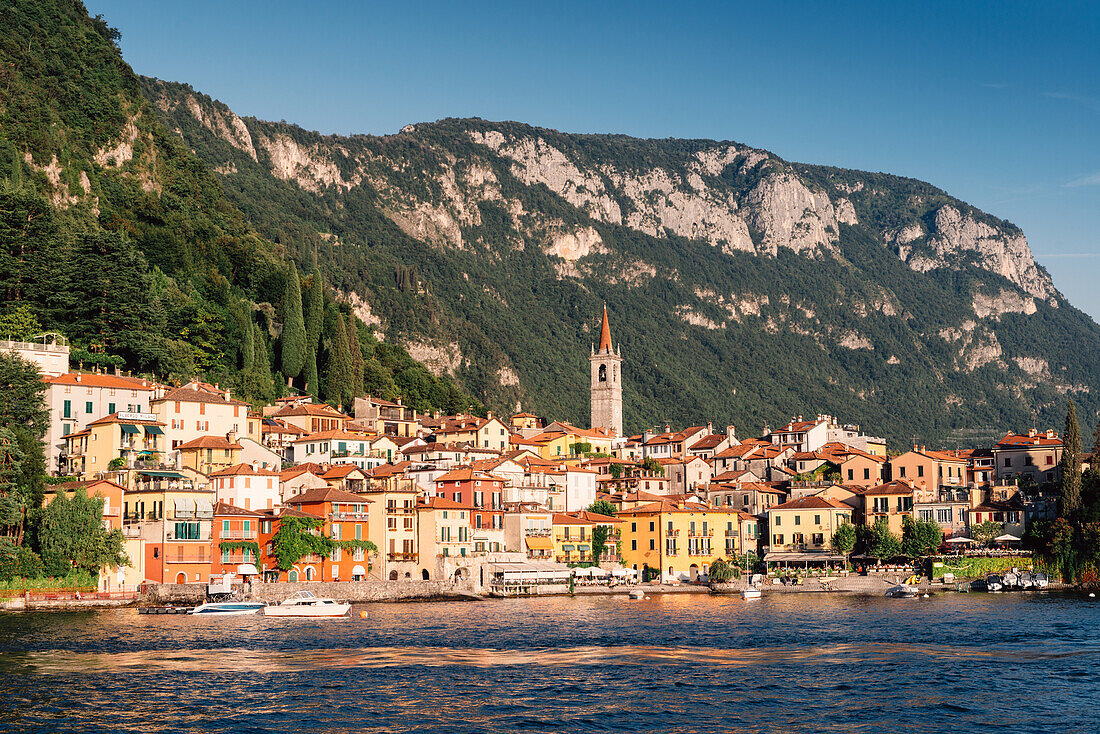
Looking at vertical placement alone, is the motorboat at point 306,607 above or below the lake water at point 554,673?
above

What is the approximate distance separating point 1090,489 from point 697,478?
128ft

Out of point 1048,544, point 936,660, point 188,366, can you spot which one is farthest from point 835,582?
point 188,366

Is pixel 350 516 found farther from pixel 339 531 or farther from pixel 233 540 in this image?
pixel 233 540

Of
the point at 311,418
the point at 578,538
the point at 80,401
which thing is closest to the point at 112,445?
the point at 80,401

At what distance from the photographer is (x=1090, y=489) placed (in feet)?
331

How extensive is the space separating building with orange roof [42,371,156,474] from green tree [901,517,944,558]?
186ft

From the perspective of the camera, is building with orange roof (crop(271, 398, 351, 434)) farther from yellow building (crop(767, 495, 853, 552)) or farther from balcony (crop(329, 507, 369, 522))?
yellow building (crop(767, 495, 853, 552))

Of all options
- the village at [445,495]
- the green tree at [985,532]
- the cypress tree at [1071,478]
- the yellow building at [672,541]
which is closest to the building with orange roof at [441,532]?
the village at [445,495]

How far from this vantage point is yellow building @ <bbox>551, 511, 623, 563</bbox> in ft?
333

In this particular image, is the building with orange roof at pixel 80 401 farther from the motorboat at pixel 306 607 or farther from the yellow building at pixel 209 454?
the motorboat at pixel 306 607

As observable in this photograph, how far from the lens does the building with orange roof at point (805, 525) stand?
104688 mm

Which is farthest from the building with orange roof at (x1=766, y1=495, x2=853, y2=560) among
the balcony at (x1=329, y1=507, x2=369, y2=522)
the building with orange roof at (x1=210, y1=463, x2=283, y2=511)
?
the building with orange roof at (x1=210, y1=463, x2=283, y2=511)

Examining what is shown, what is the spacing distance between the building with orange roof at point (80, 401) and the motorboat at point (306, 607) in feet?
75.3

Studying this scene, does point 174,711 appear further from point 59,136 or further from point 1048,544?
point 59,136
